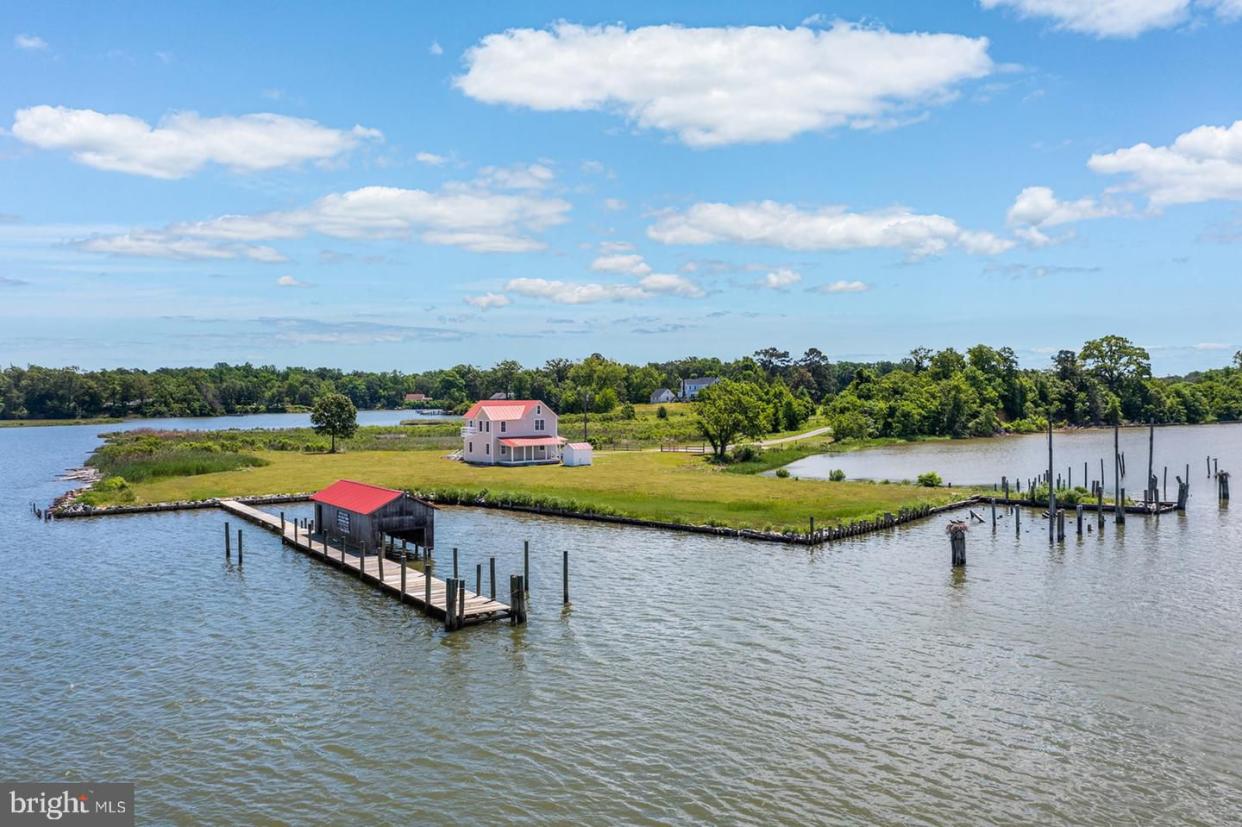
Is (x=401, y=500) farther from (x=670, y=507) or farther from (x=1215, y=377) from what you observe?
(x=1215, y=377)

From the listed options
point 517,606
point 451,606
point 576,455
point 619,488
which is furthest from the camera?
point 576,455

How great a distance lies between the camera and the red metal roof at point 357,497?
3906 cm

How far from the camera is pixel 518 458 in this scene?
74750 mm

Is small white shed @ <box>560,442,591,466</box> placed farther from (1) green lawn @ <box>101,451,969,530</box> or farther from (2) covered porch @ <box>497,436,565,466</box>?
(2) covered porch @ <box>497,436,565,466</box>

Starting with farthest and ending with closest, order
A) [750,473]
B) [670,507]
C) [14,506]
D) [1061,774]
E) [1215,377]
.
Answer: [1215,377] < [750,473] < [14,506] < [670,507] < [1061,774]

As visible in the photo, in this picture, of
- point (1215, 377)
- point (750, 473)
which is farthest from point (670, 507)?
point (1215, 377)

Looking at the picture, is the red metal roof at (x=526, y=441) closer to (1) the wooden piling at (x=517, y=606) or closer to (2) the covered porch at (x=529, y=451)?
(2) the covered porch at (x=529, y=451)

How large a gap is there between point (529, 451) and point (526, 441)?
1218 mm

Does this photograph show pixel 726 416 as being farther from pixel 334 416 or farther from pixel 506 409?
pixel 334 416

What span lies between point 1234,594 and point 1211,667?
10.0 meters

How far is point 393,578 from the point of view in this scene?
114 feet

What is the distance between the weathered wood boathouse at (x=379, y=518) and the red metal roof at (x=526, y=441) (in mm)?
31601

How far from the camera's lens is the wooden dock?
98.4 ft

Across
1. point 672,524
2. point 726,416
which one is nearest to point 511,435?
point 726,416
